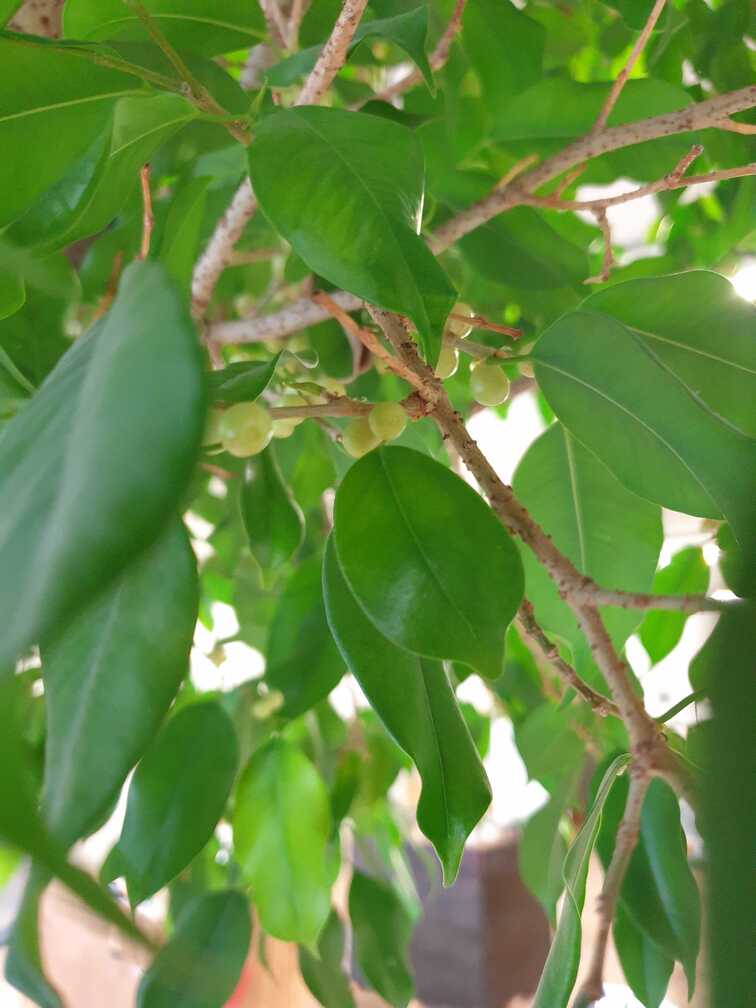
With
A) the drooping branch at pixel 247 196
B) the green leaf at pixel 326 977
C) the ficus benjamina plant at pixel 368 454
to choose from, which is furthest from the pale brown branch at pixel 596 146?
the green leaf at pixel 326 977

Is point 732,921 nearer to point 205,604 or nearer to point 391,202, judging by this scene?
point 391,202

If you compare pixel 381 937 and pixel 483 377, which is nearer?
pixel 483 377

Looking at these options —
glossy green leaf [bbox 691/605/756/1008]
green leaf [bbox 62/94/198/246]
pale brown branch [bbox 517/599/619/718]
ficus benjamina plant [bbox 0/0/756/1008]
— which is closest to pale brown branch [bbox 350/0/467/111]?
ficus benjamina plant [bbox 0/0/756/1008]

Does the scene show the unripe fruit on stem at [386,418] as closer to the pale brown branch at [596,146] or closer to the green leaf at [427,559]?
the green leaf at [427,559]

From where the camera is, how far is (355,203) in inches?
10.6

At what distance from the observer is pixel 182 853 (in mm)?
414

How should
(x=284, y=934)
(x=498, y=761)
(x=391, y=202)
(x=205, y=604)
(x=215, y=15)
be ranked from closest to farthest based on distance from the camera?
1. (x=391, y=202)
2. (x=215, y=15)
3. (x=284, y=934)
4. (x=205, y=604)
5. (x=498, y=761)

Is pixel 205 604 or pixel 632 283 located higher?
pixel 632 283

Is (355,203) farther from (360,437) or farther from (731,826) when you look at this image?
(731,826)

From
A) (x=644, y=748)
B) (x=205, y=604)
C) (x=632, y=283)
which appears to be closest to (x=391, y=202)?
(x=632, y=283)

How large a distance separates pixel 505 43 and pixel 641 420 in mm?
280

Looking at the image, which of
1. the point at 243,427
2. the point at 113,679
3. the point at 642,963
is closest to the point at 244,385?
the point at 243,427

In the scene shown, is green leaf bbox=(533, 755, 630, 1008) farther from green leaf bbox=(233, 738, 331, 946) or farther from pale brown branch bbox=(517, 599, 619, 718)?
green leaf bbox=(233, 738, 331, 946)

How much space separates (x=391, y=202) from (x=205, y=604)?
69cm
